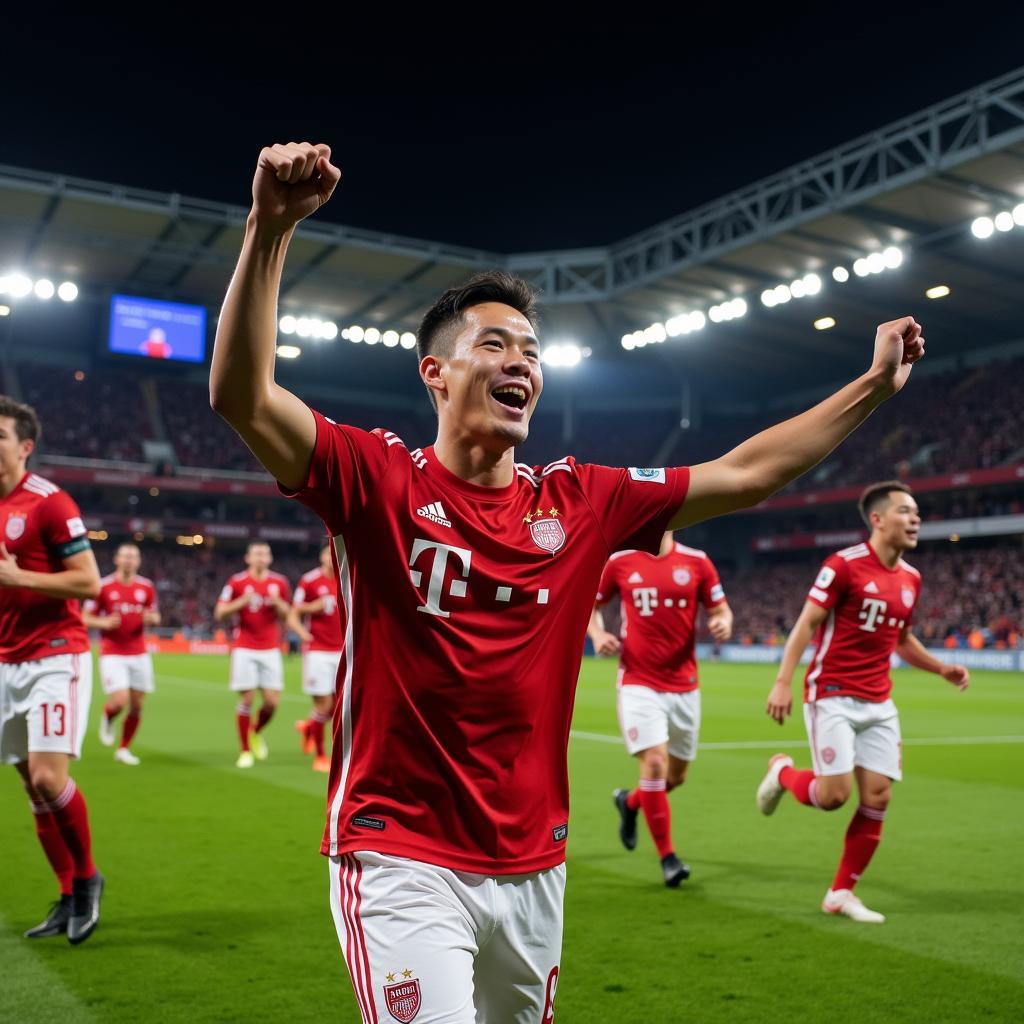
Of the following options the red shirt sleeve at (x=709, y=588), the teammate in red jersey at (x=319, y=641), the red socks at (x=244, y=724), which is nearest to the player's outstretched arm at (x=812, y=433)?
the red shirt sleeve at (x=709, y=588)

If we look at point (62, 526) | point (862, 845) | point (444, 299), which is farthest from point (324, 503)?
point (862, 845)

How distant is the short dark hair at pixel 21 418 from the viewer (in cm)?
543

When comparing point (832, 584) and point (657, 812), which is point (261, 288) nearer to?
point (832, 584)

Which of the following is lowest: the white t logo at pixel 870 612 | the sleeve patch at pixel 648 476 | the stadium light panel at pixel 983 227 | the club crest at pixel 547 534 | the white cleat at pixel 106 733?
the white cleat at pixel 106 733

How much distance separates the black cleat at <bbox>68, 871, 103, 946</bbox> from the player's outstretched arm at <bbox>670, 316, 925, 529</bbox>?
14.1 ft

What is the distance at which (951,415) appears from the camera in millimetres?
45188

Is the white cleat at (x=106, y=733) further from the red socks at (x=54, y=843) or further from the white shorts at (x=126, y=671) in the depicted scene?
the red socks at (x=54, y=843)

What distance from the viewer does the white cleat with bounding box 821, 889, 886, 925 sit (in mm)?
6176

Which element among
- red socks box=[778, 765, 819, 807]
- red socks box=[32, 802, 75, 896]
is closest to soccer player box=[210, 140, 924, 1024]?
red socks box=[32, 802, 75, 896]

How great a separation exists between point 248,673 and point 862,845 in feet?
26.7

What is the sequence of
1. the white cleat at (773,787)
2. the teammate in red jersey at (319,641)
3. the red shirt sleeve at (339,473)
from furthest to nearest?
the teammate in red jersey at (319,641) < the white cleat at (773,787) < the red shirt sleeve at (339,473)

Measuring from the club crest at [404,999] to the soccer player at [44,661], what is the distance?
11.7ft

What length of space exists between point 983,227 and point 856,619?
25.3 m

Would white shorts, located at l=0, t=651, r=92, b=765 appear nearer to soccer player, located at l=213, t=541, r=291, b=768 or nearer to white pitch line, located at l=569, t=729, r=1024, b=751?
soccer player, located at l=213, t=541, r=291, b=768
